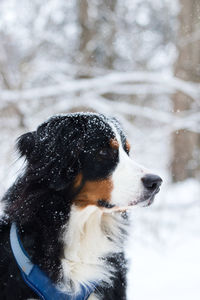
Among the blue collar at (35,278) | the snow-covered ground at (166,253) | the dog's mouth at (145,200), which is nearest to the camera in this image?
the blue collar at (35,278)

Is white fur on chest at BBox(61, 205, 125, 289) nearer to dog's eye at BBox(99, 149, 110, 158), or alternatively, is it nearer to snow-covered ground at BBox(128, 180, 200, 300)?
dog's eye at BBox(99, 149, 110, 158)

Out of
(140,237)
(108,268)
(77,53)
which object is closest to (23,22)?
(77,53)

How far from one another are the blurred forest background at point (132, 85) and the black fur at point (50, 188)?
0.33 meters

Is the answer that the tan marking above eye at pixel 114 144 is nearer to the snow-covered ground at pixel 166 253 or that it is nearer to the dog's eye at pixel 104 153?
the dog's eye at pixel 104 153

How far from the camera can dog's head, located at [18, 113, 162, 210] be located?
2.21 m

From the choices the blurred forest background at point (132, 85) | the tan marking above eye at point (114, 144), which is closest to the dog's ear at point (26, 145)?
the blurred forest background at point (132, 85)

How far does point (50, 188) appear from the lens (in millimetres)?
2238

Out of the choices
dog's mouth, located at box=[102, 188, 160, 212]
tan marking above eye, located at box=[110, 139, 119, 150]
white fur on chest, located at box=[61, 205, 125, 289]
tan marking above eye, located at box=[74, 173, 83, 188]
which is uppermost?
tan marking above eye, located at box=[110, 139, 119, 150]

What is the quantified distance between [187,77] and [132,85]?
1.18 meters

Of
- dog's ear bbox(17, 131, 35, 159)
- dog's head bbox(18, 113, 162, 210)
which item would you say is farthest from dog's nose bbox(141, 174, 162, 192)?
dog's ear bbox(17, 131, 35, 159)

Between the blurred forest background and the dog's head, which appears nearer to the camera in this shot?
the dog's head

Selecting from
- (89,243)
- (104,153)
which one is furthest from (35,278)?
(104,153)

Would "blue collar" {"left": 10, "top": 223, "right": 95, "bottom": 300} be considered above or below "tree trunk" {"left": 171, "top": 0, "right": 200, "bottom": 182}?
above

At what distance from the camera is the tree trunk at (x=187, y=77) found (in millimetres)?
7520
